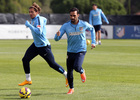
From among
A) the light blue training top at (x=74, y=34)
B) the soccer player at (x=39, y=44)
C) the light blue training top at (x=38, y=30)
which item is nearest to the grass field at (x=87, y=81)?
the soccer player at (x=39, y=44)

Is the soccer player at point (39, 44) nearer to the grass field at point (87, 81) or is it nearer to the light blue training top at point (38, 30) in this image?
the light blue training top at point (38, 30)

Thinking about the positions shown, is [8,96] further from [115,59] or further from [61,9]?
[61,9]

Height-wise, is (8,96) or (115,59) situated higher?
(8,96)

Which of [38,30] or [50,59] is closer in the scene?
[38,30]

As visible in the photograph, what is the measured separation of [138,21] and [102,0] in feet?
158

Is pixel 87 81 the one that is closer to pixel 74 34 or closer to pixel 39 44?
pixel 39 44

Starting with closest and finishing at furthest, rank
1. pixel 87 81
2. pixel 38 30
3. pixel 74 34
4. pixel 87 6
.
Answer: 1. pixel 74 34
2. pixel 38 30
3. pixel 87 81
4. pixel 87 6

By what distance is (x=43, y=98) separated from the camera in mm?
8570

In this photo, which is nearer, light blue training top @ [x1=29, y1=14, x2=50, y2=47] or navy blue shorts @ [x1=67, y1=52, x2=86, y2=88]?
navy blue shorts @ [x1=67, y1=52, x2=86, y2=88]

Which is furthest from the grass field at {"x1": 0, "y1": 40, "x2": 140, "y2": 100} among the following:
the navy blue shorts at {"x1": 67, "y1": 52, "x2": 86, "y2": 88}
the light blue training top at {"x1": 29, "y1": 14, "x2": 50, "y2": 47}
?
the light blue training top at {"x1": 29, "y1": 14, "x2": 50, "y2": 47}

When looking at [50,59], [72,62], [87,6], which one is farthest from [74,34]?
[87,6]

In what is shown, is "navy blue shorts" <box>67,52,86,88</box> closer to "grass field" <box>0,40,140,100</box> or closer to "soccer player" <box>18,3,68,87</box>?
"grass field" <box>0,40,140,100</box>

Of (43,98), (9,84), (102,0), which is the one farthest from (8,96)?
(102,0)

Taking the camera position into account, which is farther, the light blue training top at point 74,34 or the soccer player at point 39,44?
the soccer player at point 39,44
